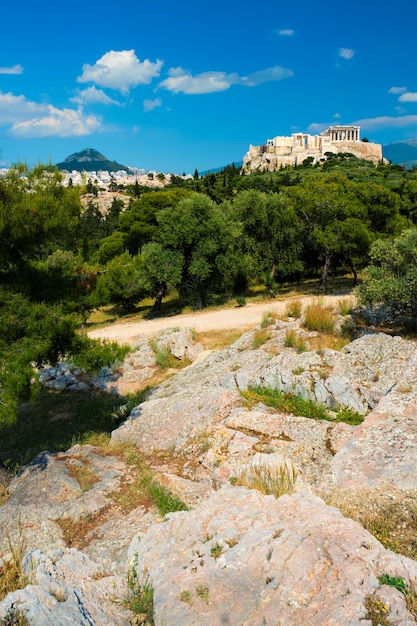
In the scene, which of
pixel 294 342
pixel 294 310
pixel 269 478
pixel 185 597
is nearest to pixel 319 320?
pixel 294 342

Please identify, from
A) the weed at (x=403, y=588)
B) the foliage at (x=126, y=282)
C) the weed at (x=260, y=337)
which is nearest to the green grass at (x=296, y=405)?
the weed at (x=260, y=337)

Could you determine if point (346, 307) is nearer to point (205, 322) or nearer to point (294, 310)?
point (294, 310)

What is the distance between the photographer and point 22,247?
30.3 feet

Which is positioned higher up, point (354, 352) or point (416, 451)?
point (354, 352)

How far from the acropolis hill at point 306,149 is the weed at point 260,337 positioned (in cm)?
12314

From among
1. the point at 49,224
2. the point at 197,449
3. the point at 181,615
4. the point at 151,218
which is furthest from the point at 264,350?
the point at 151,218

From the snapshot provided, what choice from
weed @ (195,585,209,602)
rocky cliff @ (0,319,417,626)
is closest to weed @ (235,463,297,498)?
rocky cliff @ (0,319,417,626)

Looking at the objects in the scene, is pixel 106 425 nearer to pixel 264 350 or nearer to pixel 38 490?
pixel 38 490

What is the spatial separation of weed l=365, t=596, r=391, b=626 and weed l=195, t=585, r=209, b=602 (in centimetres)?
160

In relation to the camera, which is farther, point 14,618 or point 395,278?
point 395,278

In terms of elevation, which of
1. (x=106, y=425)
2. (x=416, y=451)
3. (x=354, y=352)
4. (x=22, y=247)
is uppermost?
(x=22, y=247)

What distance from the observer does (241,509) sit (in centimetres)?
577

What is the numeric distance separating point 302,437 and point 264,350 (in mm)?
4705

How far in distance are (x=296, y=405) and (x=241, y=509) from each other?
4444 millimetres
